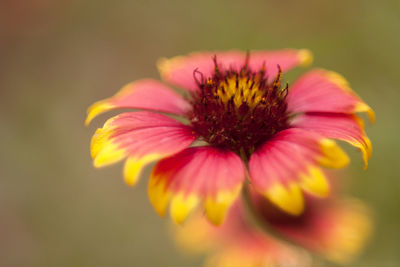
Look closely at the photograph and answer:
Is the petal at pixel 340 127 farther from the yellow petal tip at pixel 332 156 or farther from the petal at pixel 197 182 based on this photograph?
the petal at pixel 197 182

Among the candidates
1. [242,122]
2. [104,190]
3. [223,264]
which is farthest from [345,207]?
Result: [104,190]

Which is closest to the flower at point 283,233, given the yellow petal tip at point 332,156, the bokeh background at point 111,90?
the bokeh background at point 111,90

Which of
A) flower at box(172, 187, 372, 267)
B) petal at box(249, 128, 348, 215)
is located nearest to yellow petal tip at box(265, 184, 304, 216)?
petal at box(249, 128, 348, 215)

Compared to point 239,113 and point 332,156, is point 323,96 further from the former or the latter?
point 332,156

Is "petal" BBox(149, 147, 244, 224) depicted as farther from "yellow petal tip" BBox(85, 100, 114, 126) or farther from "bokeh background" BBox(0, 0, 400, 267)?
"bokeh background" BBox(0, 0, 400, 267)

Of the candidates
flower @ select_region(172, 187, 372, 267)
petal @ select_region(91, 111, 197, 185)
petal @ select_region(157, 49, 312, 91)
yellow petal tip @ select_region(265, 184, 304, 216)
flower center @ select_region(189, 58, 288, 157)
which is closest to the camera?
yellow petal tip @ select_region(265, 184, 304, 216)
